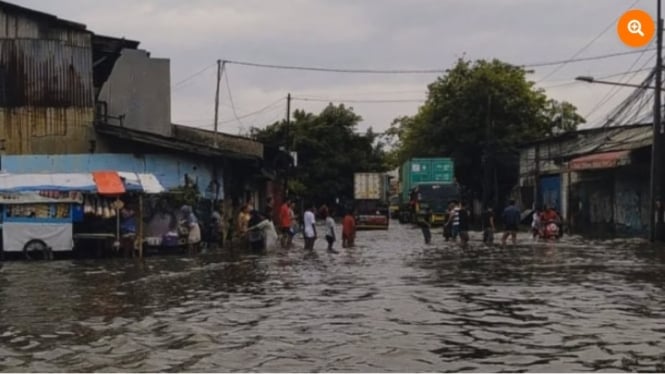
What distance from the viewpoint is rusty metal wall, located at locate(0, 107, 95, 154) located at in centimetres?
3052

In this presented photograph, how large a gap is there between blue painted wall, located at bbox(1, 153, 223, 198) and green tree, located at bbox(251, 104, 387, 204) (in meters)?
46.2

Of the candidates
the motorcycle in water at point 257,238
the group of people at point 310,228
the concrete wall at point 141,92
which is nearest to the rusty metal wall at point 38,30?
the motorcycle in water at point 257,238

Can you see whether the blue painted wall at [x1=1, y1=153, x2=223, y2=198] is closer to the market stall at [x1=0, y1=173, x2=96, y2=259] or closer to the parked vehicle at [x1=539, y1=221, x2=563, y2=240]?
the market stall at [x1=0, y1=173, x2=96, y2=259]

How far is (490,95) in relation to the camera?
65.2 metres

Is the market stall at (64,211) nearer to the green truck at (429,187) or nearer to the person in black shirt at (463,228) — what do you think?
the person in black shirt at (463,228)

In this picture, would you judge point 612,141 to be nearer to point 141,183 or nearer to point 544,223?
point 544,223

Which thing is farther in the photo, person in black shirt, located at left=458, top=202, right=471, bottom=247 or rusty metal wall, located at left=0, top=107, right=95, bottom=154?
person in black shirt, located at left=458, top=202, right=471, bottom=247

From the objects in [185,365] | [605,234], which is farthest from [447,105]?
[185,365]

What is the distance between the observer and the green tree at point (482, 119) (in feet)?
215

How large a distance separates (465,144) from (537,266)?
44515 mm

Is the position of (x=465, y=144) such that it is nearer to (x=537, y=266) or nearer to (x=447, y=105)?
(x=447, y=105)

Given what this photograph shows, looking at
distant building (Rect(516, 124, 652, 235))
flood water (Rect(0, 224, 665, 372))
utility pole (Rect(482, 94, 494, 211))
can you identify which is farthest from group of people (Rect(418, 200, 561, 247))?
utility pole (Rect(482, 94, 494, 211))

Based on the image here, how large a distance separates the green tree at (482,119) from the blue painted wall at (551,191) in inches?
195

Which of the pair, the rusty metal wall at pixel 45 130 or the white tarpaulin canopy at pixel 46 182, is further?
the rusty metal wall at pixel 45 130
